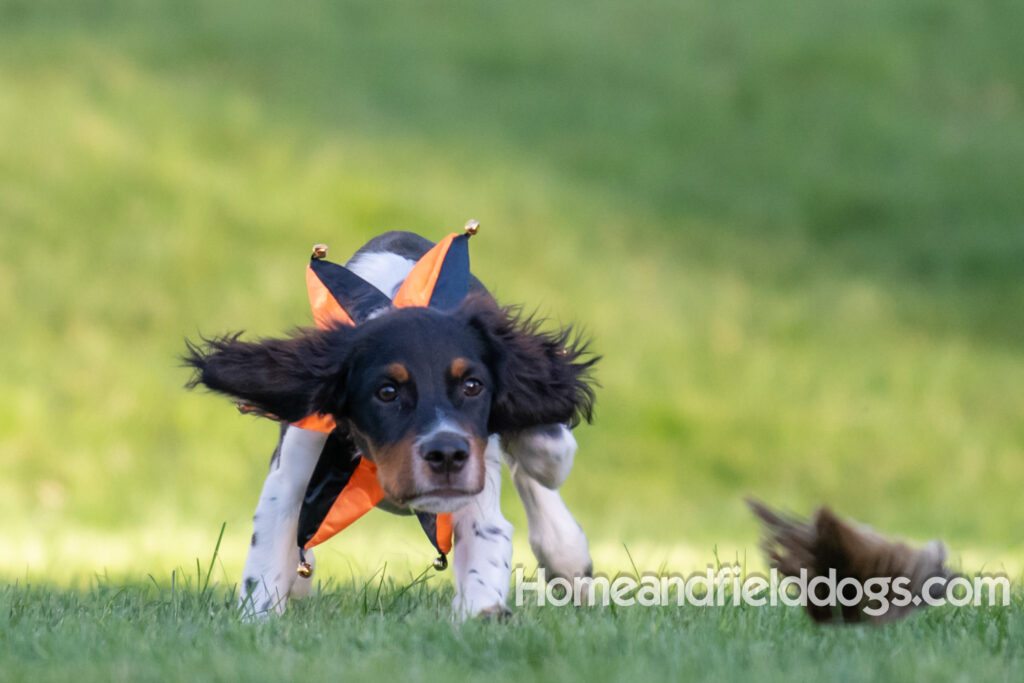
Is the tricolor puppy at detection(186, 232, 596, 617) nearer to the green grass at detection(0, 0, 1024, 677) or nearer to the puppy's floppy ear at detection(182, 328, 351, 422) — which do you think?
the puppy's floppy ear at detection(182, 328, 351, 422)

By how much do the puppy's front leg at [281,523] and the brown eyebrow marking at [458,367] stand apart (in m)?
0.58

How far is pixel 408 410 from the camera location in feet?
12.1

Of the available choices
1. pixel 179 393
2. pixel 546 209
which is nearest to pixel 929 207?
pixel 546 209

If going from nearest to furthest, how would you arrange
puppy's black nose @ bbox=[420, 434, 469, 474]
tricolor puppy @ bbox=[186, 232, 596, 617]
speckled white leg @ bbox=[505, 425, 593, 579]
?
puppy's black nose @ bbox=[420, 434, 469, 474] → tricolor puppy @ bbox=[186, 232, 596, 617] → speckled white leg @ bbox=[505, 425, 593, 579]

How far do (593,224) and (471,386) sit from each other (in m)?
11.2

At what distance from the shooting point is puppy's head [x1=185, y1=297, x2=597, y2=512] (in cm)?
361

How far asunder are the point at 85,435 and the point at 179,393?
0.89m

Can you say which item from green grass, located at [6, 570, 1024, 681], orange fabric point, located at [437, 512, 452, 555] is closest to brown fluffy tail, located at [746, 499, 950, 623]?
green grass, located at [6, 570, 1024, 681]

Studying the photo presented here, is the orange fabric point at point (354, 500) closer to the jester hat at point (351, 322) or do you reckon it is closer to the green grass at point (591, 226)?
the jester hat at point (351, 322)

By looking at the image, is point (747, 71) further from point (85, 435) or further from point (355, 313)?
point (355, 313)

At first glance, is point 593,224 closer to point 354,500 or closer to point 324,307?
point 324,307

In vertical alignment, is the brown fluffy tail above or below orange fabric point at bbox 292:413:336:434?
below

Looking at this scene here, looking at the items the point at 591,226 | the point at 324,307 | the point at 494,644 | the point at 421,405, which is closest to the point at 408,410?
the point at 421,405

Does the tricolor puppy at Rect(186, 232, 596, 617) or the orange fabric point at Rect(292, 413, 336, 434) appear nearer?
the tricolor puppy at Rect(186, 232, 596, 617)
